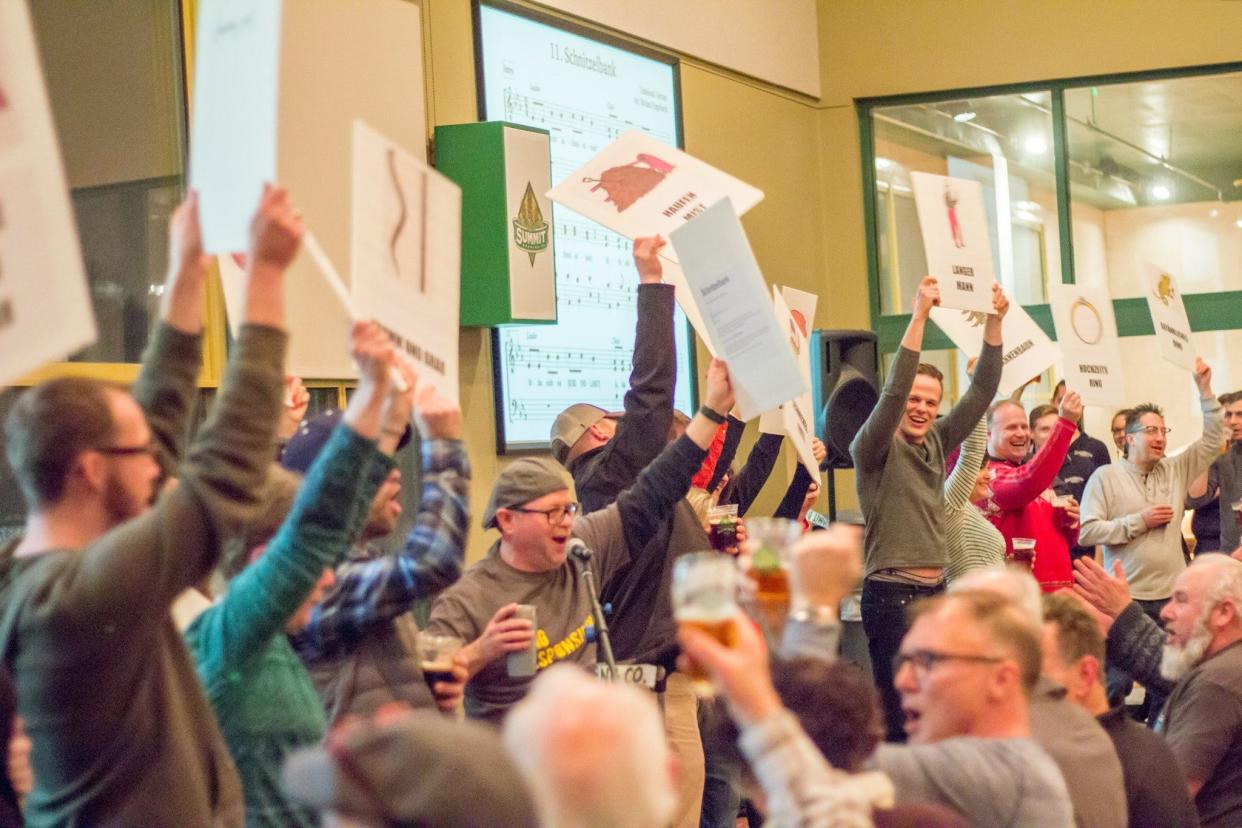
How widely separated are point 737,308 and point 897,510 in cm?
192

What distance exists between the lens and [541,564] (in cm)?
345

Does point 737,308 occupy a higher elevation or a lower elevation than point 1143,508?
higher

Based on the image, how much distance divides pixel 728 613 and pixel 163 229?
3.56 meters

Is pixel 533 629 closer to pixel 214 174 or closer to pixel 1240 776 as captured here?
pixel 214 174

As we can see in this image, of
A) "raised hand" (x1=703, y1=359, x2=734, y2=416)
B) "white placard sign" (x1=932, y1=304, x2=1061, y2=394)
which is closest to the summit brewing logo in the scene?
"white placard sign" (x1=932, y1=304, x2=1061, y2=394)

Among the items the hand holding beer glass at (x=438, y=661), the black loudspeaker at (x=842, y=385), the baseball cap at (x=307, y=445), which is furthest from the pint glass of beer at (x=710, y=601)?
the black loudspeaker at (x=842, y=385)

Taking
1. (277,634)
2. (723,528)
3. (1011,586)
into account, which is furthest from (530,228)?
(277,634)

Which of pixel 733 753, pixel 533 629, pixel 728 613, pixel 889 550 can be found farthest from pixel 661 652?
pixel 728 613

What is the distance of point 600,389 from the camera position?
275 inches

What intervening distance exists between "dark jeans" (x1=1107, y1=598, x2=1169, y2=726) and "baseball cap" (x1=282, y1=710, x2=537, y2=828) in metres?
2.18

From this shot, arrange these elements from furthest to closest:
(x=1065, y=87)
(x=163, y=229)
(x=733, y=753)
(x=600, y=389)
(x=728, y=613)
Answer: (x=1065, y=87) → (x=600, y=389) → (x=163, y=229) → (x=733, y=753) → (x=728, y=613)

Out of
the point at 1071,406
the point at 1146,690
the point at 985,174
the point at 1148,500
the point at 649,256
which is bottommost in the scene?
the point at 1146,690

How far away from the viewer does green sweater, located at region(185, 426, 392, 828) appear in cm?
203

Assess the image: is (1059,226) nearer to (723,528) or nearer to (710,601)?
(723,528)
